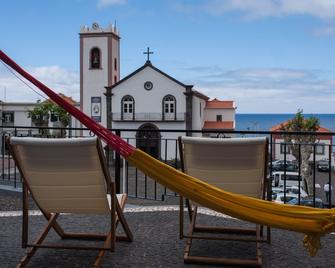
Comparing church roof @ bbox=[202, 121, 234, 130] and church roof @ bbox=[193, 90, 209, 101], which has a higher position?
church roof @ bbox=[193, 90, 209, 101]

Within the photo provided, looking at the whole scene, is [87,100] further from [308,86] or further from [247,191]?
[247,191]

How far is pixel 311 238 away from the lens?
9.16 feet

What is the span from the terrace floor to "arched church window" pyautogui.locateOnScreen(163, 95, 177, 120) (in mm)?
36365

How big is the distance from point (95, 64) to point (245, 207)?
42.3 m

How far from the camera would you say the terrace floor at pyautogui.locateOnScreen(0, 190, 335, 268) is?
10.6 ft

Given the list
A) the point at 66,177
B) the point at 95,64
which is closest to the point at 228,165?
the point at 66,177

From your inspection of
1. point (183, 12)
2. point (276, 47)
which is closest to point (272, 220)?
point (183, 12)

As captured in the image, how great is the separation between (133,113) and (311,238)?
128ft

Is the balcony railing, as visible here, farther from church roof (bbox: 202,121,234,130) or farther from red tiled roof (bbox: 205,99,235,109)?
red tiled roof (bbox: 205,99,235,109)

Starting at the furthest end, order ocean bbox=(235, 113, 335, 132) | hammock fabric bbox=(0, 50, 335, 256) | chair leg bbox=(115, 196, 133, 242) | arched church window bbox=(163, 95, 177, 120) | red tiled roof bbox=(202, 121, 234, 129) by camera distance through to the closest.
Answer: ocean bbox=(235, 113, 335, 132) → red tiled roof bbox=(202, 121, 234, 129) → arched church window bbox=(163, 95, 177, 120) → chair leg bbox=(115, 196, 133, 242) → hammock fabric bbox=(0, 50, 335, 256)

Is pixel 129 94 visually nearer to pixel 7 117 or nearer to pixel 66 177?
pixel 7 117

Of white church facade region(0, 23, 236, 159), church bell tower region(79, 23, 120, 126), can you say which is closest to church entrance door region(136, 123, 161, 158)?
white church facade region(0, 23, 236, 159)

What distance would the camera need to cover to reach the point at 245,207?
2.82m

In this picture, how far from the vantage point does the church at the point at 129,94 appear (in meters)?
40.6
